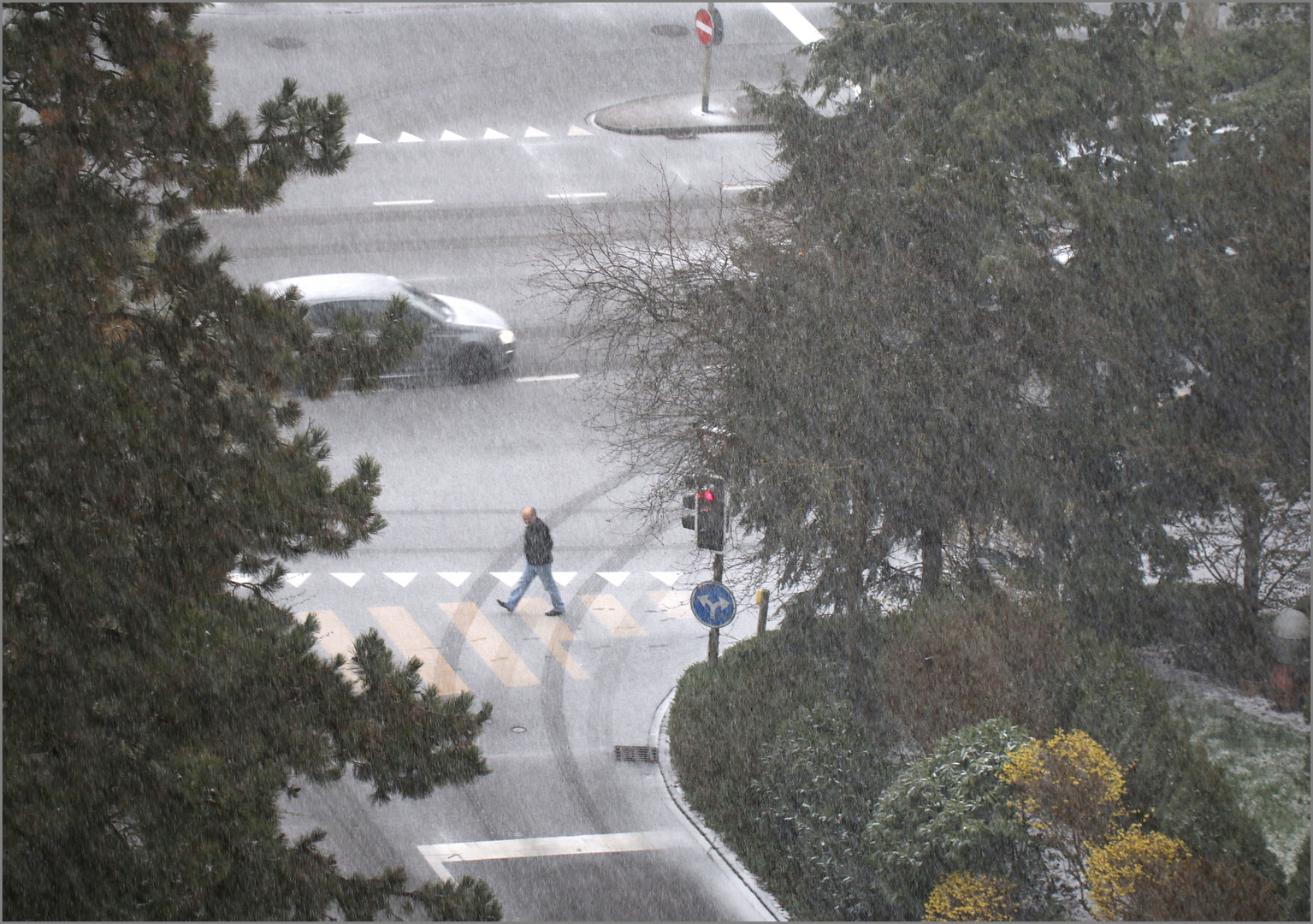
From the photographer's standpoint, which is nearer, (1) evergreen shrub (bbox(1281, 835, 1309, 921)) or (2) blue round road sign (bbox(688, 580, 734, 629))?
(1) evergreen shrub (bbox(1281, 835, 1309, 921))

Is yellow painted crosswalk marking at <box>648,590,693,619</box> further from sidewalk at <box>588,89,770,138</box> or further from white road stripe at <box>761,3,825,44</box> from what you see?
white road stripe at <box>761,3,825,44</box>

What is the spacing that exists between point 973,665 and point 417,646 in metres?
6.59

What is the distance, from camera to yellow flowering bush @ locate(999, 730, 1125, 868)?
352 inches

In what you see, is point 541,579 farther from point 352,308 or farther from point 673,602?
point 352,308

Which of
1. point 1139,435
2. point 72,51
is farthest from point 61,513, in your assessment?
point 1139,435

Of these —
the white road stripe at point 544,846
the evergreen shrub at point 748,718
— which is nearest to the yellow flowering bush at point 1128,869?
the evergreen shrub at point 748,718

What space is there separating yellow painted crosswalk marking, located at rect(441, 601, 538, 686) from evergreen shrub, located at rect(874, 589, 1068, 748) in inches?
168

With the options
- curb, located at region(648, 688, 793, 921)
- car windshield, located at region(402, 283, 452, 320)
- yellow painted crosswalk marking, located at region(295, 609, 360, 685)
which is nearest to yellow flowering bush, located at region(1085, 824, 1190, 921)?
curb, located at region(648, 688, 793, 921)

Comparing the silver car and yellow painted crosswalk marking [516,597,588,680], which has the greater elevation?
the silver car

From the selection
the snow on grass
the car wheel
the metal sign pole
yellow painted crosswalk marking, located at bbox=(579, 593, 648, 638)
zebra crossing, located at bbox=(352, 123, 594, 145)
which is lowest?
the snow on grass

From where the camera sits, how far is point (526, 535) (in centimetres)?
1435

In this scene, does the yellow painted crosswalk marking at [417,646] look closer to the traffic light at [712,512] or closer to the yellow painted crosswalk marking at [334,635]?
the yellow painted crosswalk marking at [334,635]

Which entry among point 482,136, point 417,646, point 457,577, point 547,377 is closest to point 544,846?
point 417,646

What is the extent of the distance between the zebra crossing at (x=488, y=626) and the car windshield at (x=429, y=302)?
447 centimetres
